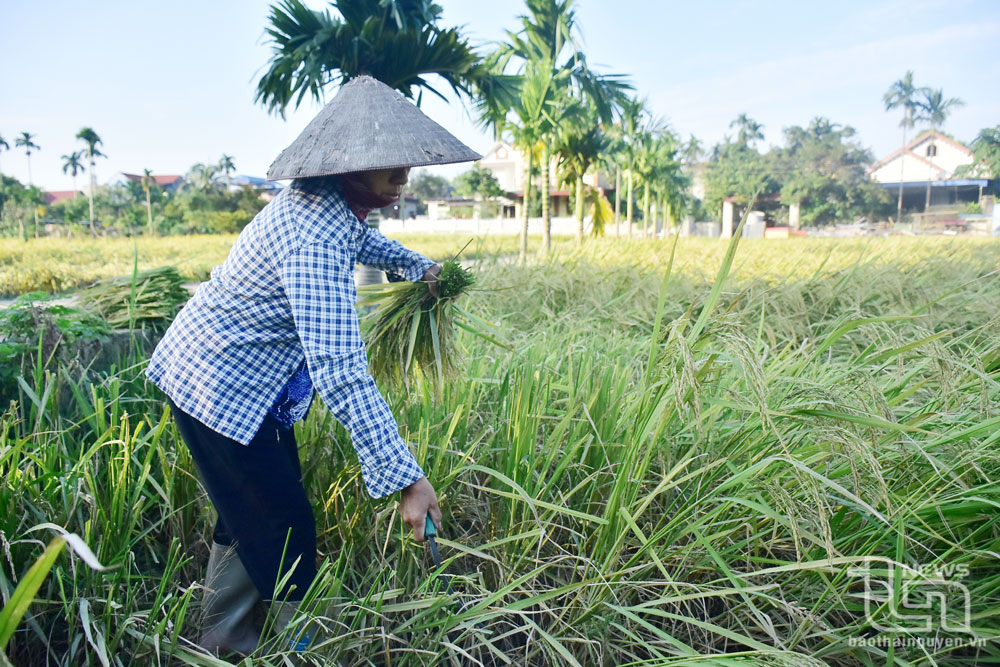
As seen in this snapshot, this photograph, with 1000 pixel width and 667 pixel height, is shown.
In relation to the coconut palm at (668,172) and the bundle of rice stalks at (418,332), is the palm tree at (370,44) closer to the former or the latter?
the bundle of rice stalks at (418,332)

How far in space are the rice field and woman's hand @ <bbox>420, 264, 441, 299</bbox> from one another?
0.27 metres

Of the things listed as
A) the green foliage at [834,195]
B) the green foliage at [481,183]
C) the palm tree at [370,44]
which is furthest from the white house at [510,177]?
the palm tree at [370,44]

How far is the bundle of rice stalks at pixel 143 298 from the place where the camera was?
8.77 feet

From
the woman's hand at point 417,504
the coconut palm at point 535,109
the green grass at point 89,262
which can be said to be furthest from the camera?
the coconut palm at point 535,109

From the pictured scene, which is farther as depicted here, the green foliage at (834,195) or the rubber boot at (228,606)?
the green foliage at (834,195)

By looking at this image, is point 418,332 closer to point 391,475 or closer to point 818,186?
point 391,475

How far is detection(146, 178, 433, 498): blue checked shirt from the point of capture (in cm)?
125

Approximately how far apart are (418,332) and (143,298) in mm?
1572

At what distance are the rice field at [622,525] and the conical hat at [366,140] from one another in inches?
24.6

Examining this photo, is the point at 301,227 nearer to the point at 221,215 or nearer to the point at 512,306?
the point at 512,306

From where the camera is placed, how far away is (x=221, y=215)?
27.8 meters

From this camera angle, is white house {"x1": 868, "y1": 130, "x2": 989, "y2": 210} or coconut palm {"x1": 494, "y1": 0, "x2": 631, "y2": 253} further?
white house {"x1": 868, "y1": 130, "x2": 989, "y2": 210}

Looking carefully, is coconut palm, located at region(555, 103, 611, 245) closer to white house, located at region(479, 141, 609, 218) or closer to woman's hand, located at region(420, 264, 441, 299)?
woman's hand, located at region(420, 264, 441, 299)

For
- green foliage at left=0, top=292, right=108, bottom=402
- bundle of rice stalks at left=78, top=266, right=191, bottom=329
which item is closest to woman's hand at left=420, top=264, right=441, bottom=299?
green foliage at left=0, top=292, right=108, bottom=402
